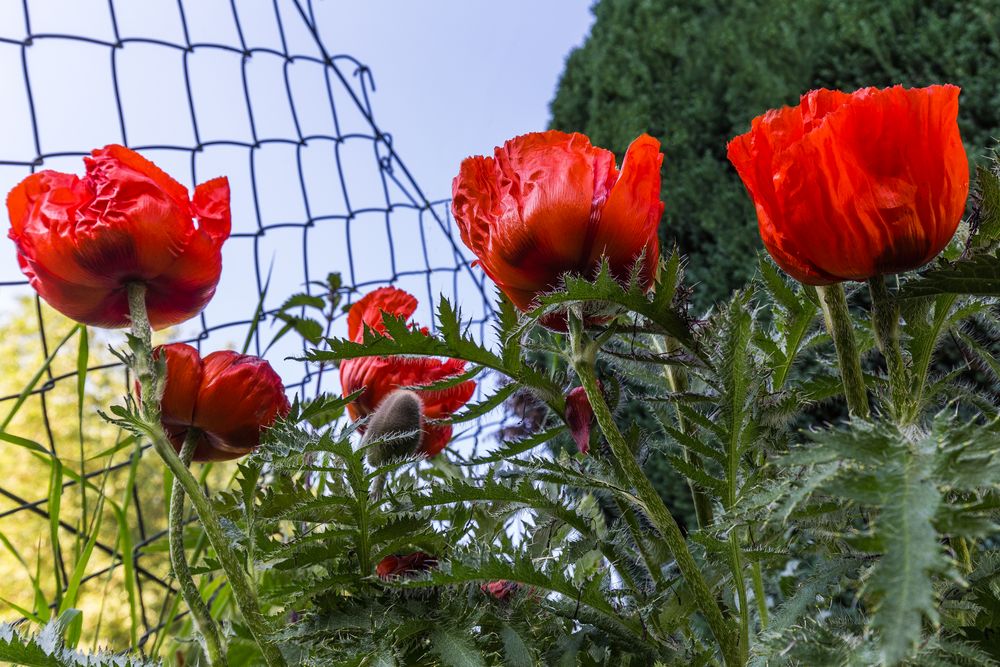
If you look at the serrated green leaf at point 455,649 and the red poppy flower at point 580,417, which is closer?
the serrated green leaf at point 455,649

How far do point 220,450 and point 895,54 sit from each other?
250 centimetres

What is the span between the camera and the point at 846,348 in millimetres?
362

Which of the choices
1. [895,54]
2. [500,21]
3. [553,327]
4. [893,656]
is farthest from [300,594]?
[500,21]

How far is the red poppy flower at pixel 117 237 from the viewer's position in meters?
0.47

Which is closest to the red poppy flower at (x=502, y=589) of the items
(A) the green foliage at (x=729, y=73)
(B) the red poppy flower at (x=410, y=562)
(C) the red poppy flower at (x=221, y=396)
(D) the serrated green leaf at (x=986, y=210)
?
(B) the red poppy flower at (x=410, y=562)

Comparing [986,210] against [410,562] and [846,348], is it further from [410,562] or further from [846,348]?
[410,562]

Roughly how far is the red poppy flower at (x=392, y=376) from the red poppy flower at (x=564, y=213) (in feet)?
0.48

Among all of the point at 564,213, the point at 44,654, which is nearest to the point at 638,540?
the point at 564,213

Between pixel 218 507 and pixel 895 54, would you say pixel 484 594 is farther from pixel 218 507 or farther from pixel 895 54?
pixel 895 54

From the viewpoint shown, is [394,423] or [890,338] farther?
[394,423]

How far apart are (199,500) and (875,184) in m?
0.32

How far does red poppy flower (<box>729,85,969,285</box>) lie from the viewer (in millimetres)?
340

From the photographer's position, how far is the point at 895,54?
97.0 inches

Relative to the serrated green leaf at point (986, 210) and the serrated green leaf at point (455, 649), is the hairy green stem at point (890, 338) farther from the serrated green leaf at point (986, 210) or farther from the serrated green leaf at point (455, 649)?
the serrated green leaf at point (455, 649)
